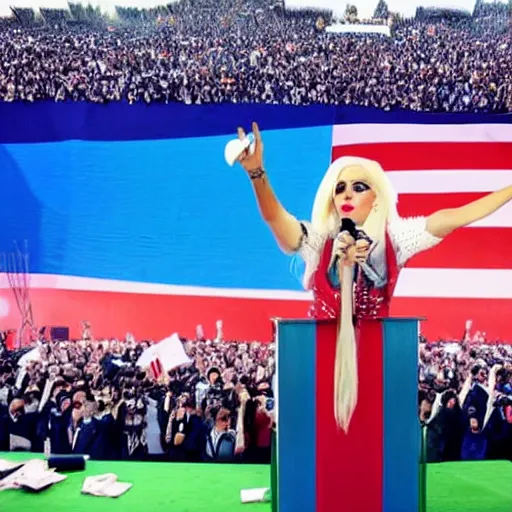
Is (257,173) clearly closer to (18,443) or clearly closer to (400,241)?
(400,241)

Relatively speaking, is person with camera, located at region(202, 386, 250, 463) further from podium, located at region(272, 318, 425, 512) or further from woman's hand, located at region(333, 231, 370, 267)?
woman's hand, located at region(333, 231, 370, 267)

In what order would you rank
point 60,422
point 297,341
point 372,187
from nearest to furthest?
1. point 297,341
2. point 372,187
3. point 60,422

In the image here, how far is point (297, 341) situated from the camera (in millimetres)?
3242

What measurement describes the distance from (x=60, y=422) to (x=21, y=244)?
1060 millimetres

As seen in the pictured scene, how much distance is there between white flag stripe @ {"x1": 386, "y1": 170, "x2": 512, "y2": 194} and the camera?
13.3 ft

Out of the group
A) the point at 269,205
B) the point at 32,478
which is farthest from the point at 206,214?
the point at 32,478

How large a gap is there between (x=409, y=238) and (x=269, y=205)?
814 mm

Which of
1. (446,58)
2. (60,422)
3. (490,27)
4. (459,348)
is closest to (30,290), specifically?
(60,422)

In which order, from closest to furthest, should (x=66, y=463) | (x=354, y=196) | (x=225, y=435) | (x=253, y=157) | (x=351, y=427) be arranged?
1. (x=351, y=427)
2. (x=253, y=157)
3. (x=354, y=196)
4. (x=66, y=463)
5. (x=225, y=435)

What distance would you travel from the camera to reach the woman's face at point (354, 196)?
3.73 metres

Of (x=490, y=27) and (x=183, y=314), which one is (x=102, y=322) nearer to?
(x=183, y=314)

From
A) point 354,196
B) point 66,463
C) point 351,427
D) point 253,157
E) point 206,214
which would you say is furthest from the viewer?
point 206,214

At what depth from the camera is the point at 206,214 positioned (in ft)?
13.5

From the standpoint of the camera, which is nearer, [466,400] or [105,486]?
[105,486]
